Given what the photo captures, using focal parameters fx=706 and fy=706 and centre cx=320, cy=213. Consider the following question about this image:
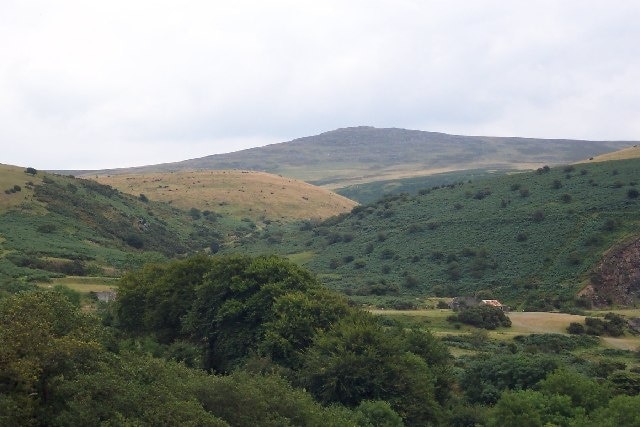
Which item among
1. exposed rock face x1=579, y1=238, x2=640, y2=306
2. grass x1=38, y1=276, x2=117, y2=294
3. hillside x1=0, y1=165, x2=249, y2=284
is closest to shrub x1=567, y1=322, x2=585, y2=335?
exposed rock face x1=579, y1=238, x2=640, y2=306

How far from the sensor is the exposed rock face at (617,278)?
66.6m

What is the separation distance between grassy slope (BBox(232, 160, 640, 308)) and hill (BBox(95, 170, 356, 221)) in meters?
31.6

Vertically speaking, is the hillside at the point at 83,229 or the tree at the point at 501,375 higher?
the hillside at the point at 83,229

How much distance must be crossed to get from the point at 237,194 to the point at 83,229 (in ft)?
195

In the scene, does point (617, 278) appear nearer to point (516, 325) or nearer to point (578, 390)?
point (516, 325)

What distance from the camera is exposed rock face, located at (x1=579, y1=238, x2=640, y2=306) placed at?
6662cm

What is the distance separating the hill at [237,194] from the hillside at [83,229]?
9.09m

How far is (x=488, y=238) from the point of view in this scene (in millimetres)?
83125

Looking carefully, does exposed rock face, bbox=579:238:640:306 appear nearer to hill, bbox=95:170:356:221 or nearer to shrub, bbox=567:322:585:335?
shrub, bbox=567:322:585:335

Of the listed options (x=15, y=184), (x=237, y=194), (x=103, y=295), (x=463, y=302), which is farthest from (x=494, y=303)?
(x=237, y=194)

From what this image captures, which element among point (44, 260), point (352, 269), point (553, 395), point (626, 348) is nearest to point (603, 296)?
point (626, 348)

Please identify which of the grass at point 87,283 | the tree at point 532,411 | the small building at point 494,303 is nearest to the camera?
the tree at point 532,411

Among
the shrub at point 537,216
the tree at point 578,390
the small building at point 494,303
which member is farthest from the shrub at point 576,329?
the shrub at point 537,216

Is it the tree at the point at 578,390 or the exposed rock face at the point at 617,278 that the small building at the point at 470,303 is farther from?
the tree at the point at 578,390
